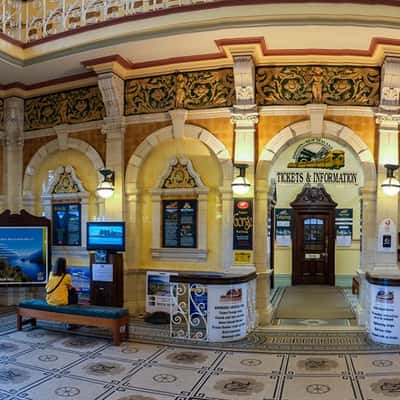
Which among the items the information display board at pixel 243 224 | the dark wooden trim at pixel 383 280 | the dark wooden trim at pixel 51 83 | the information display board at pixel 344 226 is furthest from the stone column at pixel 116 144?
the information display board at pixel 344 226

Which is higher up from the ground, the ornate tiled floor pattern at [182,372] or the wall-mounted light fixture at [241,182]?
the wall-mounted light fixture at [241,182]

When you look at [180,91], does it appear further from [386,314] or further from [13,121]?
[386,314]

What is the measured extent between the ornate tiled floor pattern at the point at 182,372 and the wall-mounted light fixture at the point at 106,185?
229 cm

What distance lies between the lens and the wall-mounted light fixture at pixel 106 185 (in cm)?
711

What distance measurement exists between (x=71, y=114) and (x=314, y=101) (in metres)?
4.08

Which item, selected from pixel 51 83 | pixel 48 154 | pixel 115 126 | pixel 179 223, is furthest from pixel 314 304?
pixel 51 83

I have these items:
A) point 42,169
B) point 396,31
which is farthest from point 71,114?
point 396,31

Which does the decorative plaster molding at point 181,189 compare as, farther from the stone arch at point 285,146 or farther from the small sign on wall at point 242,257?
the small sign on wall at point 242,257

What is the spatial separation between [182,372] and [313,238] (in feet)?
24.0

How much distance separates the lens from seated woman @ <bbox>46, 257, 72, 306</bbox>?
620 cm

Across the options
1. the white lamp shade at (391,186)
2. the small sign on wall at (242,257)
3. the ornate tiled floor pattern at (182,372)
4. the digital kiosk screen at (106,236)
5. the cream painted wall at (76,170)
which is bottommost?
the ornate tiled floor pattern at (182,372)

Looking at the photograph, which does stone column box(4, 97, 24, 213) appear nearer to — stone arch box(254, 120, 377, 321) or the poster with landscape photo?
the poster with landscape photo

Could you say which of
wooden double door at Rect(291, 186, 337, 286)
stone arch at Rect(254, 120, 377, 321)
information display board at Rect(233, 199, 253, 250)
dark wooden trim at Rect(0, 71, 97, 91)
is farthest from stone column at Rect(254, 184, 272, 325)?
wooden double door at Rect(291, 186, 337, 286)

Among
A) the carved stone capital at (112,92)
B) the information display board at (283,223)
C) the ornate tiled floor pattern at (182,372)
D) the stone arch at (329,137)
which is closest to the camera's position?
the ornate tiled floor pattern at (182,372)
